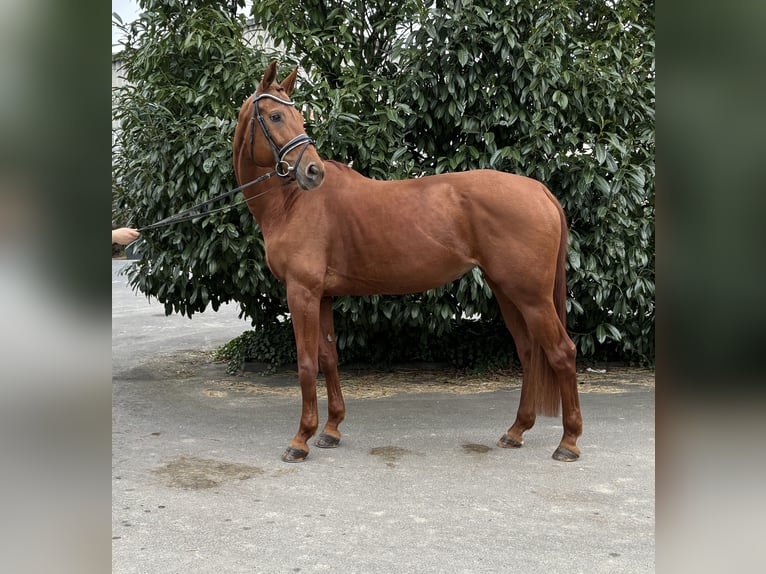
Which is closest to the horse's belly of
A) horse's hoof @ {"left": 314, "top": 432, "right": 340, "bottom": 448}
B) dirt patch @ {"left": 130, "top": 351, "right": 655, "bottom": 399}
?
horse's hoof @ {"left": 314, "top": 432, "right": 340, "bottom": 448}

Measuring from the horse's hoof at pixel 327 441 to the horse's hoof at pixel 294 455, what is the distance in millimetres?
288

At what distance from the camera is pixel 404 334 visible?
7.61 m

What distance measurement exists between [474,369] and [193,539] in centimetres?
464

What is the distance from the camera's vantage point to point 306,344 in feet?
15.8

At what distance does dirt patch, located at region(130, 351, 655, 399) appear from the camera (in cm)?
688

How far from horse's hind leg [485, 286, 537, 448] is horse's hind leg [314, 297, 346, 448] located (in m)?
1.20

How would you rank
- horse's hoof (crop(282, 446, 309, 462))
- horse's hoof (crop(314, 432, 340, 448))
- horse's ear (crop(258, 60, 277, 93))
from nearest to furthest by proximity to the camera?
horse's ear (crop(258, 60, 277, 93)) < horse's hoof (crop(282, 446, 309, 462)) < horse's hoof (crop(314, 432, 340, 448))

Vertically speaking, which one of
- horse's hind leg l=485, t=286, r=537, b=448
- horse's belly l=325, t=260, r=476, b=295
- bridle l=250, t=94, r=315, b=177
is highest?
bridle l=250, t=94, r=315, b=177

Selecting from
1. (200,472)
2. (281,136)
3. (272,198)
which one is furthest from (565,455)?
(281,136)

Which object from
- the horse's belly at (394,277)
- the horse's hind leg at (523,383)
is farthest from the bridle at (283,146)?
the horse's hind leg at (523,383)

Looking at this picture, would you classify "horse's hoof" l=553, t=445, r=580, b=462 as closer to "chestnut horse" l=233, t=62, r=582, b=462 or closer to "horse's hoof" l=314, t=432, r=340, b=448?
"chestnut horse" l=233, t=62, r=582, b=462

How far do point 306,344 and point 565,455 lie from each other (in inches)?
75.7
